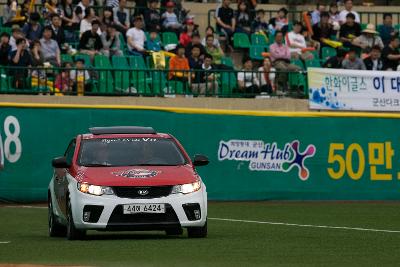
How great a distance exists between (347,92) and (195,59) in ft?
11.6

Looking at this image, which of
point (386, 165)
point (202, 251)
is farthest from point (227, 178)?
point (202, 251)

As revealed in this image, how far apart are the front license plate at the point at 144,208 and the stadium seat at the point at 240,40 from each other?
17363mm

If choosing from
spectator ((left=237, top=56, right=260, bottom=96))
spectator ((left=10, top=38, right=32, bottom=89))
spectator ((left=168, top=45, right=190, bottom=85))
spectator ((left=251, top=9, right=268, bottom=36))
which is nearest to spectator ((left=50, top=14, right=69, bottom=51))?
spectator ((left=10, top=38, right=32, bottom=89))

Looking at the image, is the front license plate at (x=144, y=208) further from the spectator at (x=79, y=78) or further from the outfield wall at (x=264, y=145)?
the spectator at (x=79, y=78)

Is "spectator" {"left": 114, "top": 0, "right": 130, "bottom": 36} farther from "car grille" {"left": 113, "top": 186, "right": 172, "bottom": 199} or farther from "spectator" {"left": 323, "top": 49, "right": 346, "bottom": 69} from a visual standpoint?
"car grille" {"left": 113, "top": 186, "right": 172, "bottom": 199}

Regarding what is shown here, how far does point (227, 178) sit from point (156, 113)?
6.32 feet

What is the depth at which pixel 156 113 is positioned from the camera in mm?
27203

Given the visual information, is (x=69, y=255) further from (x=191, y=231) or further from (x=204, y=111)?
(x=204, y=111)

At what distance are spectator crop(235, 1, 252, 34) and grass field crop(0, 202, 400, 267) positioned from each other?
36.8ft

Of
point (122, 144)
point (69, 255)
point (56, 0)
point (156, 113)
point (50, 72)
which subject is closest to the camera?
point (69, 255)

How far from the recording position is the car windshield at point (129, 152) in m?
17.5

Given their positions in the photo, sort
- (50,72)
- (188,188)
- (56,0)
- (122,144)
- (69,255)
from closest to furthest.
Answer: (69,255), (188,188), (122,144), (50,72), (56,0)

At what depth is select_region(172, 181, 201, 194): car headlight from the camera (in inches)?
656

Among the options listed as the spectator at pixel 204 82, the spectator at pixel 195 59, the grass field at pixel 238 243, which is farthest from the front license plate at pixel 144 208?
the spectator at pixel 195 59
